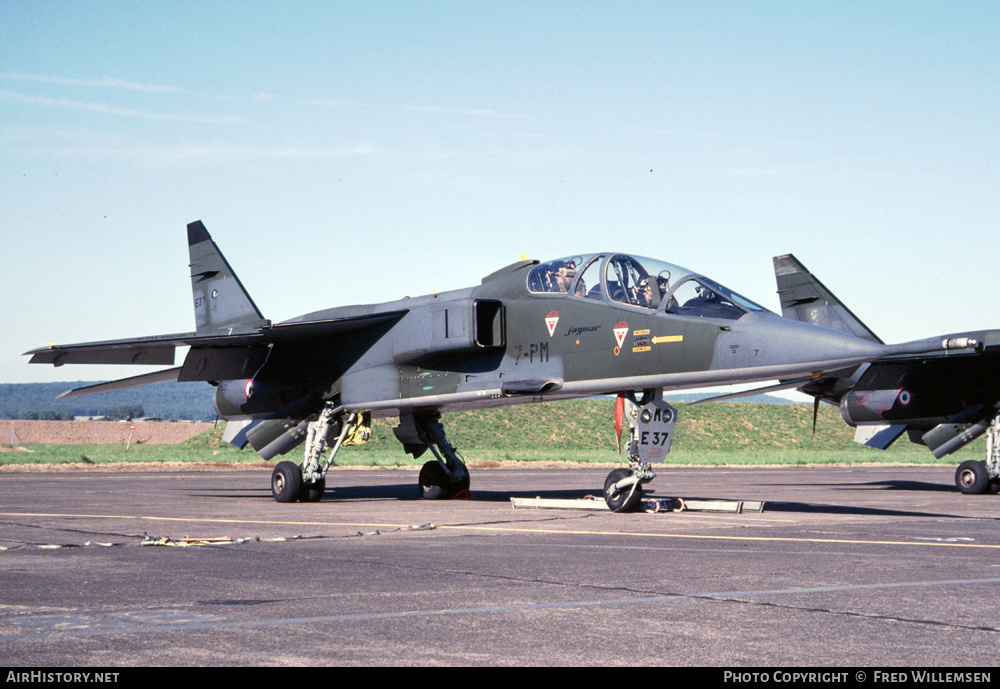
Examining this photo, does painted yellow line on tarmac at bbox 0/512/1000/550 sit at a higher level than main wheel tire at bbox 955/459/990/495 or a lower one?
higher

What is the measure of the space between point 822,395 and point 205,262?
51.2 feet

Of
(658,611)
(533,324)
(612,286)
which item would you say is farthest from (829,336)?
(658,611)

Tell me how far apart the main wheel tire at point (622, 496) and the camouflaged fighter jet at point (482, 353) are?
0.07 ft

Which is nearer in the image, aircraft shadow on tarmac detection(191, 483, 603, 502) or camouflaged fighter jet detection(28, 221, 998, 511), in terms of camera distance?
camouflaged fighter jet detection(28, 221, 998, 511)

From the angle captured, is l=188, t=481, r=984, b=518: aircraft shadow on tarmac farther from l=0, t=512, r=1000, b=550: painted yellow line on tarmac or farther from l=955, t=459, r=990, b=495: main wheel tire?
l=0, t=512, r=1000, b=550: painted yellow line on tarmac

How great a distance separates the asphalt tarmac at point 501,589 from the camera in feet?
16.9

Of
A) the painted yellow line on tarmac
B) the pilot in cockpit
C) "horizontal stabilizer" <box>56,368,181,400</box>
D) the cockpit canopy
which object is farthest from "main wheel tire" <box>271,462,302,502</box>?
the pilot in cockpit

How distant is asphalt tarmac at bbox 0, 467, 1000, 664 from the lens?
5148mm

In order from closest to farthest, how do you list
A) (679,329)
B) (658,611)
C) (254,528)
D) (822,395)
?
(658,611), (254,528), (679,329), (822,395)

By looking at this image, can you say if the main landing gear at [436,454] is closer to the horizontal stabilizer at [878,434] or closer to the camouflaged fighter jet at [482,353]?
the camouflaged fighter jet at [482,353]

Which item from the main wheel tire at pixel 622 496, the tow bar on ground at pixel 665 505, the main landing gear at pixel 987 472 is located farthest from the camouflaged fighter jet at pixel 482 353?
the main landing gear at pixel 987 472

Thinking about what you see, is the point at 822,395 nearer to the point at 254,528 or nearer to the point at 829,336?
the point at 829,336

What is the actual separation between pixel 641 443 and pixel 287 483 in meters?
6.96

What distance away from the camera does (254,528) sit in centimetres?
1242
